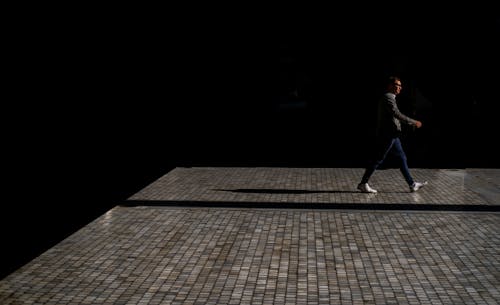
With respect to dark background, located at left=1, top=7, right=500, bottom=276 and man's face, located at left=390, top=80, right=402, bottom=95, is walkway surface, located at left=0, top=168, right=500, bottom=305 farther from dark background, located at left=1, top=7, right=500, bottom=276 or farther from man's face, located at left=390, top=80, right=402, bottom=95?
dark background, located at left=1, top=7, right=500, bottom=276

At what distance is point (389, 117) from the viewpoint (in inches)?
406

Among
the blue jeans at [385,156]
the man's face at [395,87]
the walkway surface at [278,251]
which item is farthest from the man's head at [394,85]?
the walkway surface at [278,251]

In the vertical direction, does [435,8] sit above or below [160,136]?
above

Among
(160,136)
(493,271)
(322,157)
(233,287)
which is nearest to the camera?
(233,287)

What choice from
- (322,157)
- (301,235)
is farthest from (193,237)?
(322,157)

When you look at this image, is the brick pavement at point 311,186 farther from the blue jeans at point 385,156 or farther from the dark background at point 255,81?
the dark background at point 255,81

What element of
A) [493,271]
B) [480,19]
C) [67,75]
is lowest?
[493,271]

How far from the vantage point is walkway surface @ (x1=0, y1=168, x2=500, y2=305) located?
18.6ft

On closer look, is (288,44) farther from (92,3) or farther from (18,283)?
(18,283)

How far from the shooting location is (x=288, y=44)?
15.2m

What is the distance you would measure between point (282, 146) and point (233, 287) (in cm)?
977

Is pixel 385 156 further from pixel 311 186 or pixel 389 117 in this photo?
pixel 311 186

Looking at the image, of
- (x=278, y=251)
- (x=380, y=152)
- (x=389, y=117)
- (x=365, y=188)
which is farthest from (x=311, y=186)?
(x=278, y=251)

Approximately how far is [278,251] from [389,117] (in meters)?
4.17
